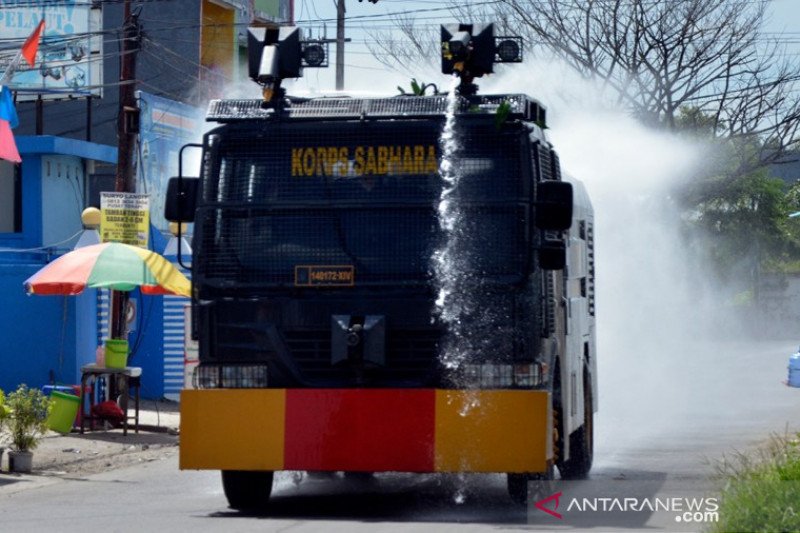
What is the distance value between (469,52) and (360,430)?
9.44 feet

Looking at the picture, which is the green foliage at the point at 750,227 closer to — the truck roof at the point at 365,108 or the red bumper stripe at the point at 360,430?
the truck roof at the point at 365,108

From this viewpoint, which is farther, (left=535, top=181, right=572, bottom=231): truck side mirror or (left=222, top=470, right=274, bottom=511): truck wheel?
(left=222, top=470, right=274, bottom=511): truck wheel

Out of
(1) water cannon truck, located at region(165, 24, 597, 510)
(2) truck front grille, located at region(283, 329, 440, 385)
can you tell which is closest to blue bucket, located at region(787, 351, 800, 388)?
(1) water cannon truck, located at region(165, 24, 597, 510)

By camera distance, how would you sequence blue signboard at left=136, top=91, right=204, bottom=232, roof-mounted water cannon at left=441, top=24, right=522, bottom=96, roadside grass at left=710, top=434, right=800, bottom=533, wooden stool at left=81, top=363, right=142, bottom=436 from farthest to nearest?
blue signboard at left=136, top=91, right=204, bottom=232, wooden stool at left=81, top=363, right=142, bottom=436, roof-mounted water cannon at left=441, top=24, right=522, bottom=96, roadside grass at left=710, top=434, right=800, bottom=533

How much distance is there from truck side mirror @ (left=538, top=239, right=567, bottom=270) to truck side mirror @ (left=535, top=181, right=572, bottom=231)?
13cm

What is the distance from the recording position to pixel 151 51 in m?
36.0

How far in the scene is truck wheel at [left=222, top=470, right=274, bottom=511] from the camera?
1150cm

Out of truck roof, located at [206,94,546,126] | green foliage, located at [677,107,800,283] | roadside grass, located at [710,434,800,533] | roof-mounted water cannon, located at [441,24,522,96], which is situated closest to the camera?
roadside grass, located at [710,434,800,533]

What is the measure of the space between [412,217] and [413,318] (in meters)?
0.72

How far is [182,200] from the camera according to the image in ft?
36.8

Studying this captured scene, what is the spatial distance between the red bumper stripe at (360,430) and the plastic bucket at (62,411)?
299 inches

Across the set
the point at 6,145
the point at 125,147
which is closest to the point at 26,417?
the point at 6,145

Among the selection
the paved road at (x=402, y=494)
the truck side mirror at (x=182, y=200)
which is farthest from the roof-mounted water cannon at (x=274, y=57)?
the paved road at (x=402, y=494)

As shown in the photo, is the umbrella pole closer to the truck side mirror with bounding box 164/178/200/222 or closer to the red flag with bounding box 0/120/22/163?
the red flag with bounding box 0/120/22/163
